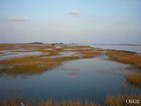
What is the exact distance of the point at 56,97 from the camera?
8.83 metres

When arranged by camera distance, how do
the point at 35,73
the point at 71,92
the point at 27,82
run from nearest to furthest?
the point at 71,92, the point at 27,82, the point at 35,73

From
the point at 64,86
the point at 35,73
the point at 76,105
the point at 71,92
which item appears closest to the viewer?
the point at 76,105

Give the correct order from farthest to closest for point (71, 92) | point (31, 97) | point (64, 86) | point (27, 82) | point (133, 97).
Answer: point (27, 82)
point (64, 86)
point (71, 92)
point (31, 97)
point (133, 97)

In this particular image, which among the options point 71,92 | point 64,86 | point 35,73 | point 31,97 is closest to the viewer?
point 31,97

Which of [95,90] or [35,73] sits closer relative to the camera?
[95,90]

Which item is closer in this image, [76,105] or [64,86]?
[76,105]

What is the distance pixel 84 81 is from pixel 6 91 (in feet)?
18.2

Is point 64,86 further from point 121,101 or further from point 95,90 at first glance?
point 121,101

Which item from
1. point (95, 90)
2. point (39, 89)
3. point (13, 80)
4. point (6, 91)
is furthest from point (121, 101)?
point (13, 80)

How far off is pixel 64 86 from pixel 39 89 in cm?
173

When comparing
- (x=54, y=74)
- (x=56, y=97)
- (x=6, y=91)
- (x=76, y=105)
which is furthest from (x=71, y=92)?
(x=54, y=74)

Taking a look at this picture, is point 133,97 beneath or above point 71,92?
above

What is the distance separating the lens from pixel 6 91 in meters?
9.70

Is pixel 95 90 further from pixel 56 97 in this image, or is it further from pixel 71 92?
pixel 56 97
